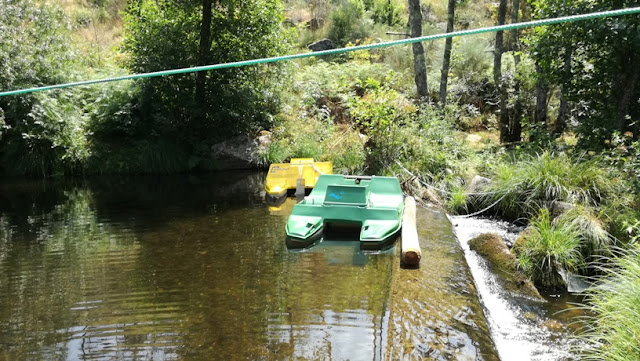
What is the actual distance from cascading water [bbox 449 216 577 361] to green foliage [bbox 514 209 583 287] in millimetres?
414

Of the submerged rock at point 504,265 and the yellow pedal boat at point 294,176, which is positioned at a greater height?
the yellow pedal boat at point 294,176

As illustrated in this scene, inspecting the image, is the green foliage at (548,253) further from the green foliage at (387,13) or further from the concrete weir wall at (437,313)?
the green foliage at (387,13)

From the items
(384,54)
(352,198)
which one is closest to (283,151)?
(352,198)

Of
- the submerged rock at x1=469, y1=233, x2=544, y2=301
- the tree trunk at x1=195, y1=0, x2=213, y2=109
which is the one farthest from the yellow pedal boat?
the tree trunk at x1=195, y1=0, x2=213, y2=109

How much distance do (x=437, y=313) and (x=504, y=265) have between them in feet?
5.70

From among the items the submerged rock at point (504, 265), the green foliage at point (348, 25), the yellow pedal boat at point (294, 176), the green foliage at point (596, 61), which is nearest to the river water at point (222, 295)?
the submerged rock at point (504, 265)

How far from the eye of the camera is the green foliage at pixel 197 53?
46.1 ft

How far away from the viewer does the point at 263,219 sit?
28.2 ft

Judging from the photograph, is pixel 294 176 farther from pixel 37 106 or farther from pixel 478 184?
pixel 37 106

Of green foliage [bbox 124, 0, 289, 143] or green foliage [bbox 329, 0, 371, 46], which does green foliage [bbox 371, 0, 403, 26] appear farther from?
green foliage [bbox 124, 0, 289, 143]

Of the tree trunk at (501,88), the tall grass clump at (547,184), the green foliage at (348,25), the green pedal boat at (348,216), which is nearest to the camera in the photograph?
the green pedal boat at (348,216)

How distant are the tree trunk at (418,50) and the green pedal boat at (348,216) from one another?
6.25 meters

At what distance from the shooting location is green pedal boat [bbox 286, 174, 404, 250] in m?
6.79

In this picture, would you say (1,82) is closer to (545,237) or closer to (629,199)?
(545,237)
